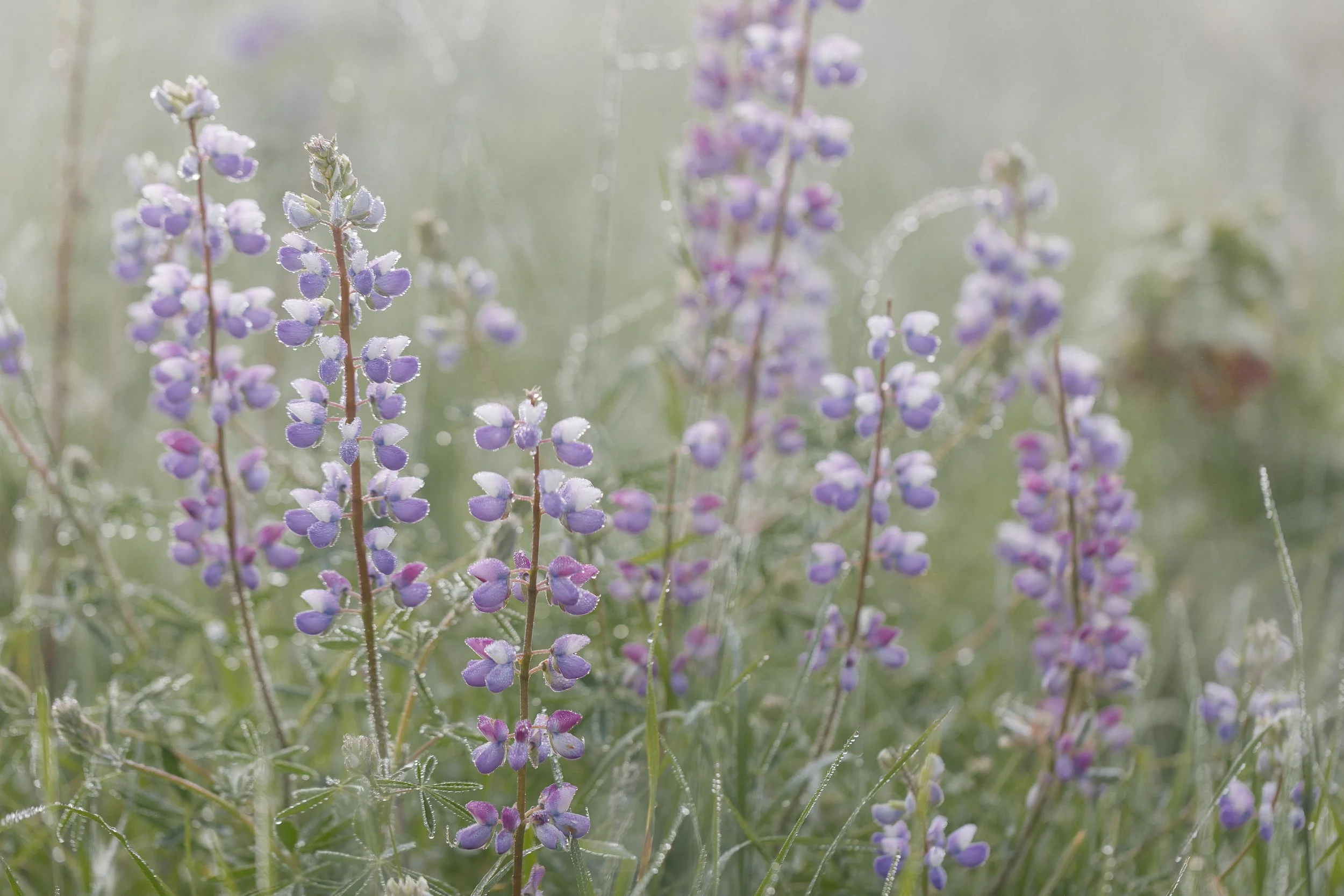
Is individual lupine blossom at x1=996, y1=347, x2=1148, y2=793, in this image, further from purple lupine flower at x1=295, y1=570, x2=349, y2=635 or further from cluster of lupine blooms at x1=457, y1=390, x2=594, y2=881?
purple lupine flower at x1=295, y1=570, x2=349, y2=635

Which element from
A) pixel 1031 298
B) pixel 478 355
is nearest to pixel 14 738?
pixel 478 355

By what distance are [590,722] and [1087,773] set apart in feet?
2.82

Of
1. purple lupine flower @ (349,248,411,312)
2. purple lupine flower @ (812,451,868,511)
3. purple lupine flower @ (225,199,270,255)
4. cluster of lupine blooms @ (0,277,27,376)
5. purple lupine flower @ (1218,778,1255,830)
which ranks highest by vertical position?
purple lupine flower @ (225,199,270,255)

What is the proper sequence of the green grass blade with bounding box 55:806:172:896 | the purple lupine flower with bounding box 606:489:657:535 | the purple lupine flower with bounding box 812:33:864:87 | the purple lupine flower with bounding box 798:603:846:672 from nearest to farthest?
the green grass blade with bounding box 55:806:172:896 → the purple lupine flower with bounding box 798:603:846:672 → the purple lupine flower with bounding box 606:489:657:535 → the purple lupine flower with bounding box 812:33:864:87

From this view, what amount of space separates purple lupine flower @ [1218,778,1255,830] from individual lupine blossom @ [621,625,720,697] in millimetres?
855

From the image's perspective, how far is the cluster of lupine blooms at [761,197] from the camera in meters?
2.43

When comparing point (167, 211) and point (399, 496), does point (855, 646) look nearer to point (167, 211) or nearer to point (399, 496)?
point (399, 496)

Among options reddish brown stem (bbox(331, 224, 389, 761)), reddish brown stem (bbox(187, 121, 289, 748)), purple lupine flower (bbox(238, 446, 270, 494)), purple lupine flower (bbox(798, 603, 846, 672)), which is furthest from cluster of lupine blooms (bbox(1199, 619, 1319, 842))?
purple lupine flower (bbox(238, 446, 270, 494))

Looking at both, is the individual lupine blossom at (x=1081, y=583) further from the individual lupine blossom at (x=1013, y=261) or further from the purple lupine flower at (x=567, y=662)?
the purple lupine flower at (x=567, y=662)

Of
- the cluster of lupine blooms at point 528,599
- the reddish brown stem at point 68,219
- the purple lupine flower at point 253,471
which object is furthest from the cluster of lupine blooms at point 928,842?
the reddish brown stem at point 68,219

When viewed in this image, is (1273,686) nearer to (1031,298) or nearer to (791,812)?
(1031,298)

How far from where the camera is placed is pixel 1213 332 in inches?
133

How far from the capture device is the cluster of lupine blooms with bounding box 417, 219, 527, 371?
7.93 feet

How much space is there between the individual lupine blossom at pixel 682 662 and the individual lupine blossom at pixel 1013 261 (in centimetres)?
92
